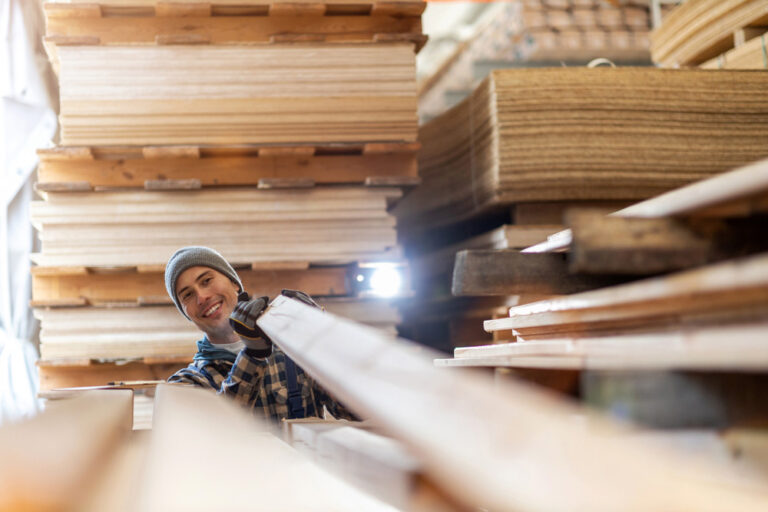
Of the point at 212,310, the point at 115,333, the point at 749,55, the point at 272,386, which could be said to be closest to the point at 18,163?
the point at 115,333

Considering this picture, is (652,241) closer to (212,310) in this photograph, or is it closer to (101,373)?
(212,310)

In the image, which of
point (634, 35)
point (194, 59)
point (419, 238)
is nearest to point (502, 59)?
point (634, 35)

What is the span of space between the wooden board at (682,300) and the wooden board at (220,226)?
289 cm

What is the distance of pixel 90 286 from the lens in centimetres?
452

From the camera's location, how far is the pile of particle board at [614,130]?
4082 millimetres

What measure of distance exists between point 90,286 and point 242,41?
162 centimetres

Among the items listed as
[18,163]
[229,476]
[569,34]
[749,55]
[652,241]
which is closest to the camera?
[229,476]

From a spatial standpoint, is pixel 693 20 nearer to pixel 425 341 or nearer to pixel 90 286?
pixel 425 341

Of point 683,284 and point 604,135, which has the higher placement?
point 604,135

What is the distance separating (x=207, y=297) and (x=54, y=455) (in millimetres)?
2445

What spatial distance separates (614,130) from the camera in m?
4.13

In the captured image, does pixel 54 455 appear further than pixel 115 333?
No

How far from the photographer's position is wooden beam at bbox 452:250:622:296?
1.70m

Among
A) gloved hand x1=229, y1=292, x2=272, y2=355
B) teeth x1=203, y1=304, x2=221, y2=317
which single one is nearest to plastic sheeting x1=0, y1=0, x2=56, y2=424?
teeth x1=203, y1=304, x2=221, y2=317
